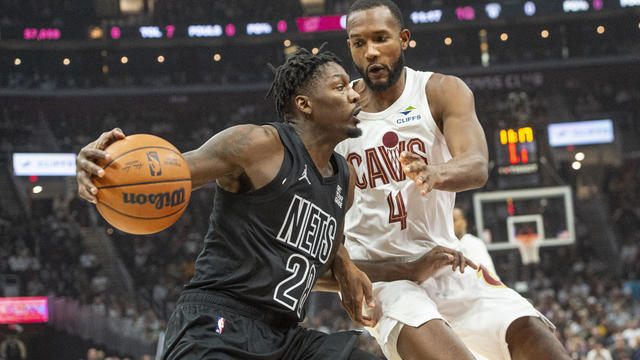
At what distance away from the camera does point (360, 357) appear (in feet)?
10.8

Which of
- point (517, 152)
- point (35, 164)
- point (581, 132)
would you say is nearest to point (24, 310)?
point (35, 164)

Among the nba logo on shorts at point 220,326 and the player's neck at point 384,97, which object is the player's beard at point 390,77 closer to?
the player's neck at point 384,97

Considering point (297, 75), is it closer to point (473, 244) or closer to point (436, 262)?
point (436, 262)

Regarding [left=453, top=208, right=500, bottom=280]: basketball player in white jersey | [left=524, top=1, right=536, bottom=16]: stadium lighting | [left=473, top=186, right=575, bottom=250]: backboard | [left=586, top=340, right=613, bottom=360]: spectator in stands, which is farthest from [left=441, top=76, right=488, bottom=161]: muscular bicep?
[left=524, top=1, right=536, bottom=16]: stadium lighting

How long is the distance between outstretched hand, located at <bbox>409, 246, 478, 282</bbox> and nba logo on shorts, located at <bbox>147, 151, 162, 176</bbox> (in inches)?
65.3

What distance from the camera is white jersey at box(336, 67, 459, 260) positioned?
13.3 feet

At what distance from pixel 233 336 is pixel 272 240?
447mm

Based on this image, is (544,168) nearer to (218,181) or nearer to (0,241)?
(0,241)

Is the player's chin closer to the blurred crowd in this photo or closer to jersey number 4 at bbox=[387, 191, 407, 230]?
jersey number 4 at bbox=[387, 191, 407, 230]

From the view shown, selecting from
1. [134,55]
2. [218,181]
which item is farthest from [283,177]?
[134,55]

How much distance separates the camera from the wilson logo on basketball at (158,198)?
2852 millimetres

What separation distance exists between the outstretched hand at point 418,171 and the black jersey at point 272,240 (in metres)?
0.47

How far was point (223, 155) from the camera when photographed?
3.03 m

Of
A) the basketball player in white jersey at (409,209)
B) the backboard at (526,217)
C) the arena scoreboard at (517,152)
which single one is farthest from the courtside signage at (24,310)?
the basketball player in white jersey at (409,209)
